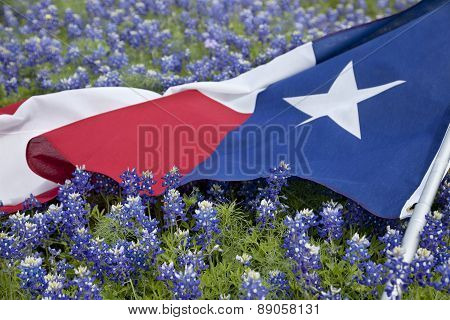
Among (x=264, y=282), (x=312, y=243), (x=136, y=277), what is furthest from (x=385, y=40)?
(x=136, y=277)

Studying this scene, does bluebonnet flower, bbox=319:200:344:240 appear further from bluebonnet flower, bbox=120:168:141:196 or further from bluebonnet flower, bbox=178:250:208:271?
bluebonnet flower, bbox=120:168:141:196

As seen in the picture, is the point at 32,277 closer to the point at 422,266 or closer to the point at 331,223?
the point at 331,223

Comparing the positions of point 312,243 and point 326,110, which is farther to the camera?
point 326,110

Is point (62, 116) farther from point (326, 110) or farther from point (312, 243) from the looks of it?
point (312, 243)

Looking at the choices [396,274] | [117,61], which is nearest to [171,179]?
[396,274]

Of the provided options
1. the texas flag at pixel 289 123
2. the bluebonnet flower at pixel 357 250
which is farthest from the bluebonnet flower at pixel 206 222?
the bluebonnet flower at pixel 357 250
